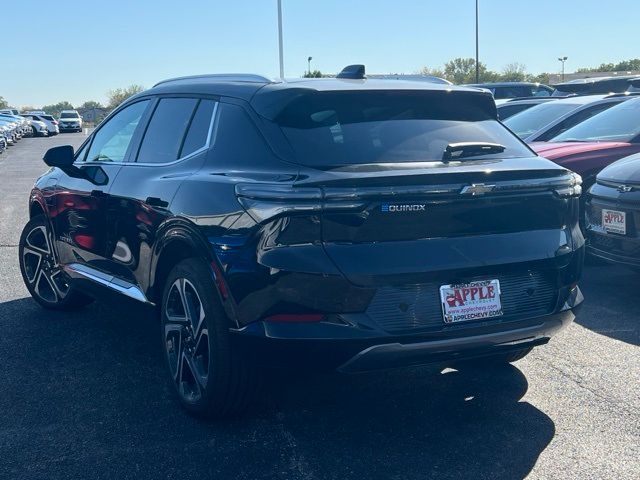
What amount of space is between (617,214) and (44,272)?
4.55 meters

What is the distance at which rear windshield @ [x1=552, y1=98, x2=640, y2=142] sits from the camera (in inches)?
337

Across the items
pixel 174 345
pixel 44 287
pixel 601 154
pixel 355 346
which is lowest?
pixel 44 287

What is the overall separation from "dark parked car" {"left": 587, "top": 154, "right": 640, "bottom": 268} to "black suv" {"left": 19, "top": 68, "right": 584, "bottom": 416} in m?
2.18

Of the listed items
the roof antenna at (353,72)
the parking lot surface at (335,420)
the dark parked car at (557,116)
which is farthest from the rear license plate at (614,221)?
the dark parked car at (557,116)

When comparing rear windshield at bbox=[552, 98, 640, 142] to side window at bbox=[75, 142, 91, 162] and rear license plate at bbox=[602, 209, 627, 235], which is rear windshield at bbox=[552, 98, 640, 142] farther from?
side window at bbox=[75, 142, 91, 162]

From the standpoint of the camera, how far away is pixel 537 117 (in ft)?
37.1

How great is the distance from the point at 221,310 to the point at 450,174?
1251mm

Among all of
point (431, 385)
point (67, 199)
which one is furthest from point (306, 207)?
point (67, 199)

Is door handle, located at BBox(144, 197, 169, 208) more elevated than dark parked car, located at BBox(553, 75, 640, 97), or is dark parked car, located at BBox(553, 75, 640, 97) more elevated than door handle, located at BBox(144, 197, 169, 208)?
dark parked car, located at BBox(553, 75, 640, 97)

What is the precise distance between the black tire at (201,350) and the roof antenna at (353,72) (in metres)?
1.48

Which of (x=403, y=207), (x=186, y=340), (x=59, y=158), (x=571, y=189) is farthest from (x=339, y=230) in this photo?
(x=59, y=158)

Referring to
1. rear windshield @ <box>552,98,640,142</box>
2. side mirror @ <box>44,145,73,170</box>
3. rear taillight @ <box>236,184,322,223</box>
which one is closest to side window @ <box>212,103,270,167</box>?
rear taillight @ <box>236,184,322,223</box>

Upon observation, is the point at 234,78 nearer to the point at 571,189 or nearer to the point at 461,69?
the point at 571,189

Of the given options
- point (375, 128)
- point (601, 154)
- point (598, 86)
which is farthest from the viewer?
point (598, 86)
